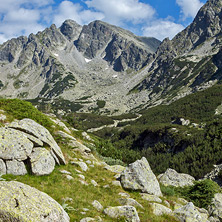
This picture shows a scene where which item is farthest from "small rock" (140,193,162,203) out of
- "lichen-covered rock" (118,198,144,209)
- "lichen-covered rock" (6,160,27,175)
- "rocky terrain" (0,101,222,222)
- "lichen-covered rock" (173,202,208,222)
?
"lichen-covered rock" (6,160,27,175)

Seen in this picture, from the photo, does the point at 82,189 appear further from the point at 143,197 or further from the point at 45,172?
the point at 143,197

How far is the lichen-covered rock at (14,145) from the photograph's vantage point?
12.3 meters

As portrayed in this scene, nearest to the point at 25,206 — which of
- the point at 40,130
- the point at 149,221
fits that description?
the point at 149,221

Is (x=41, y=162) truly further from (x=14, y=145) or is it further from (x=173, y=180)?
(x=173, y=180)

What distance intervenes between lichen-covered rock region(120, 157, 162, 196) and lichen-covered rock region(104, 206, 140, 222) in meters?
5.64

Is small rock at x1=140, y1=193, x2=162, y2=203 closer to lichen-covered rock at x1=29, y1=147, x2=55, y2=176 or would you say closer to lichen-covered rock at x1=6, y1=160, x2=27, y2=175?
lichen-covered rock at x1=29, y1=147, x2=55, y2=176

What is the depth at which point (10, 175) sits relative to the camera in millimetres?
11656

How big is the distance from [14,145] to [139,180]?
11.2 metres

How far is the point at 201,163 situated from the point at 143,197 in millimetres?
84405

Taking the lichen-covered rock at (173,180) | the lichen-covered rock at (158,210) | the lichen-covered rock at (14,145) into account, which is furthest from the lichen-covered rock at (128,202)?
the lichen-covered rock at (173,180)

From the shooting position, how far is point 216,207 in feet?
64.6

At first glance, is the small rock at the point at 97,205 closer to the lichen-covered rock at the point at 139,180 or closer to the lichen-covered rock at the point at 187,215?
the lichen-covered rock at the point at 139,180

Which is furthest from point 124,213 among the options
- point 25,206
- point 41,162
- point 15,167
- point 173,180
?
point 173,180

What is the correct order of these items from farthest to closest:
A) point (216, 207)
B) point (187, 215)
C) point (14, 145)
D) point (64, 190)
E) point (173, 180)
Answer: point (173, 180) < point (216, 207) < point (187, 215) < point (14, 145) < point (64, 190)
